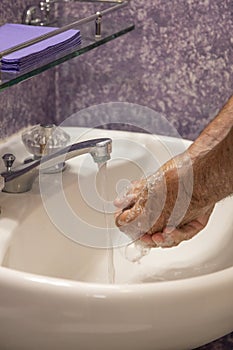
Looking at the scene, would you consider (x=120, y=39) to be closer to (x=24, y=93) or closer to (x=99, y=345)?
(x=24, y=93)

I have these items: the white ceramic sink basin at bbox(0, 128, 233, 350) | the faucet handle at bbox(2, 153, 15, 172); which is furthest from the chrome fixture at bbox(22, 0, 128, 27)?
the faucet handle at bbox(2, 153, 15, 172)

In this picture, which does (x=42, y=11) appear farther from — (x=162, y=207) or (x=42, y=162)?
(x=162, y=207)

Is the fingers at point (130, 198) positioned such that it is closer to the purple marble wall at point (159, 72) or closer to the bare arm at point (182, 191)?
the bare arm at point (182, 191)

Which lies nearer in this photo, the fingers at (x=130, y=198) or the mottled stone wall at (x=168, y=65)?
the fingers at (x=130, y=198)

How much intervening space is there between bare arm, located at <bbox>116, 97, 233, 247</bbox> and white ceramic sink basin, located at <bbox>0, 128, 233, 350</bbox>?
11 centimetres

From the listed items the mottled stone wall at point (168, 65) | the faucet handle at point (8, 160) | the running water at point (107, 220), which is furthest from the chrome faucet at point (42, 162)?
the mottled stone wall at point (168, 65)

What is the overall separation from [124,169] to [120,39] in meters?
0.33

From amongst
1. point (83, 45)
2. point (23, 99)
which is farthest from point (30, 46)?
point (23, 99)

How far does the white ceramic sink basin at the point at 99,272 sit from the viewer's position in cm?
102

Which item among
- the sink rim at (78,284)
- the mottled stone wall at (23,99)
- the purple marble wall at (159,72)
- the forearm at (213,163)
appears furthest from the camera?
the purple marble wall at (159,72)

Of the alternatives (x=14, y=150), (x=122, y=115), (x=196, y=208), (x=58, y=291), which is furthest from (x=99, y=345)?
(x=122, y=115)

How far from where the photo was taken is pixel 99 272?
140 cm

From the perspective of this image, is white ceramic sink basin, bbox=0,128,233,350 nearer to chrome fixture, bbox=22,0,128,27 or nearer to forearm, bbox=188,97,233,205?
forearm, bbox=188,97,233,205

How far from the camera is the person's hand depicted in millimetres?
1202
